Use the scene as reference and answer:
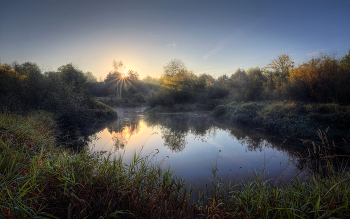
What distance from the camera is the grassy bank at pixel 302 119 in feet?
25.0

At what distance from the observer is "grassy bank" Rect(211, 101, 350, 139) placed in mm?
7621

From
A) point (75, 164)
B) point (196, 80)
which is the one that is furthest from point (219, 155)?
point (196, 80)

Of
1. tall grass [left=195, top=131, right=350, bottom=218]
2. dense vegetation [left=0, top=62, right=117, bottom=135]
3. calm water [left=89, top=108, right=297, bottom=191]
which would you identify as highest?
dense vegetation [left=0, top=62, right=117, bottom=135]

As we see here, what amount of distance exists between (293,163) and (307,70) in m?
9.51

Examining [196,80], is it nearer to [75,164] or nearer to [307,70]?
[307,70]

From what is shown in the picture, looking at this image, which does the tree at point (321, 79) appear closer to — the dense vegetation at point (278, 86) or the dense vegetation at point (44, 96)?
the dense vegetation at point (278, 86)

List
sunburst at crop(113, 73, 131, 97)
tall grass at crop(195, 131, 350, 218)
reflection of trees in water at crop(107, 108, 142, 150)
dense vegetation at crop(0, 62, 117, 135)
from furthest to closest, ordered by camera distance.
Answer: sunburst at crop(113, 73, 131, 97) → dense vegetation at crop(0, 62, 117, 135) → reflection of trees in water at crop(107, 108, 142, 150) → tall grass at crop(195, 131, 350, 218)

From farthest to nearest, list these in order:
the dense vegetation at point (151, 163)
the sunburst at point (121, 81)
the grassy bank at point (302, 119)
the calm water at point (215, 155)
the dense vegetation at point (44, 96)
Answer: the sunburst at point (121, 81), the dense vegetation at point (44, 96), the grassy bank at point (302, 119), the calm water at point (215, 155), the dense vegetation at point (151, 163)

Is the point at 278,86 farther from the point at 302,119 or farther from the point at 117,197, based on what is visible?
the point at 117,197

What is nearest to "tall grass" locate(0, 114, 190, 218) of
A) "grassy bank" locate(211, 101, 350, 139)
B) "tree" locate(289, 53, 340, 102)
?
"grassy bank" locate(211, 101, 350, 139)

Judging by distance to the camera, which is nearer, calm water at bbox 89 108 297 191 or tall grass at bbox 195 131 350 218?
tall grass at bbox 195 131 350 218

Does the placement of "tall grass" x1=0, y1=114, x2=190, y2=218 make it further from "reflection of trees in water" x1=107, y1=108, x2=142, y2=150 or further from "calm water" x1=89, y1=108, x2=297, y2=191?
"reflection of trees in water" x1=107, y1=108, x2=142, y2=150

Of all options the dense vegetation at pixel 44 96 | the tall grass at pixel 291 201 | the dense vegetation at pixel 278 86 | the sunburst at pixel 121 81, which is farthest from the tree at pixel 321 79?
the sunburst at pixel 121 81

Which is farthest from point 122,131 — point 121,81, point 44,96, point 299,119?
point 121,81
